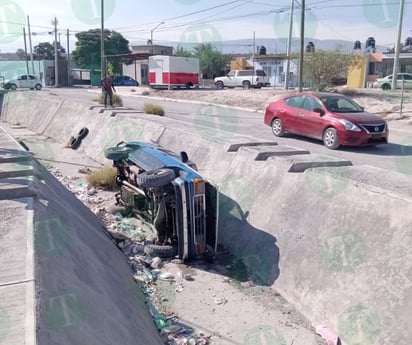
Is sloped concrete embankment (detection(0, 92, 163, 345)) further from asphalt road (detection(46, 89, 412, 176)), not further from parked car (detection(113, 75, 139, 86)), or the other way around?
parked car (detection(113, 75, 139, 86))

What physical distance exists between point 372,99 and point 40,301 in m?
28.1

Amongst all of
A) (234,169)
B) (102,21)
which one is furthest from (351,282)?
(102,21)

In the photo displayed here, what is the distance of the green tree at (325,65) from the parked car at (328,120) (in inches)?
726

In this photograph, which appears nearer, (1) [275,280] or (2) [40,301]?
(2) [40,301]

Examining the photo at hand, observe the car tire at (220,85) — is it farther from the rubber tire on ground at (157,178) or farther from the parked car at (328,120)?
the rubber tire on ground at (157,178)

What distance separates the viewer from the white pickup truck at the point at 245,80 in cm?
4603

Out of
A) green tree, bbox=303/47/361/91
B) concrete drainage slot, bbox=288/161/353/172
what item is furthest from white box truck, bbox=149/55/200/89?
concrete drainage slot, bbox=288/161/353/172

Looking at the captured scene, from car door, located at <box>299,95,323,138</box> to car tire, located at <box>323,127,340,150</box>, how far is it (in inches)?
12.8

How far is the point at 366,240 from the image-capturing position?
502cm

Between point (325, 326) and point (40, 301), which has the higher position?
point (40, 301)

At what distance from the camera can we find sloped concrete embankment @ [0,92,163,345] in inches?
127

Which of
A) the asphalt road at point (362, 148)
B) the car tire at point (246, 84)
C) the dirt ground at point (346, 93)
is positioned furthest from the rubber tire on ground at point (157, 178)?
the car tire at point (246, 84)

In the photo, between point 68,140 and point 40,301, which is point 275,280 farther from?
point 68,140

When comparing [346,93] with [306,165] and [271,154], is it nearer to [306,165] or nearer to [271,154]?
[271,154]
